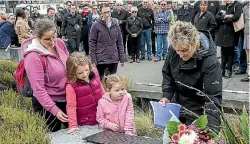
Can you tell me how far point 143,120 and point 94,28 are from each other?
1886mm

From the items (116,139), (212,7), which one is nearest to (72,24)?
(212,7)

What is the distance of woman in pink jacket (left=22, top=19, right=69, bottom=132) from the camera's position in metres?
3.98

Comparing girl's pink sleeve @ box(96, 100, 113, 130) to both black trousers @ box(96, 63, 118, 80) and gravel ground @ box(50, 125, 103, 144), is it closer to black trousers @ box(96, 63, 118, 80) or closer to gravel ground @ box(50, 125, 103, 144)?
gravel ground @ box(50, 125, 103, 144)

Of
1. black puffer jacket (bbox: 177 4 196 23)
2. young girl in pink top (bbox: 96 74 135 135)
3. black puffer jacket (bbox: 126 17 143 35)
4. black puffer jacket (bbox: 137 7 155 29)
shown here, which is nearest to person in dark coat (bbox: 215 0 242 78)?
black puffer jacket (bbox: 177 4 196 23)

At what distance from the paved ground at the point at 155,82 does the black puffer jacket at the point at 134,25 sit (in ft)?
2.79

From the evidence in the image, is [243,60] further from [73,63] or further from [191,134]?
[191,134]

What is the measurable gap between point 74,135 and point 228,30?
4799 millimetres

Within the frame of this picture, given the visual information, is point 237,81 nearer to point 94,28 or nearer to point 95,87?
point 94,28

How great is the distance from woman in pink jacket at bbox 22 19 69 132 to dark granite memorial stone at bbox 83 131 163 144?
0.50 metres

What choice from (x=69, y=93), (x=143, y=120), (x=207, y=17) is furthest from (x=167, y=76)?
(x=207, y=17)

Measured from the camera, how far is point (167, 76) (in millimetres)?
3643

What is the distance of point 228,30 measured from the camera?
7.82 meters

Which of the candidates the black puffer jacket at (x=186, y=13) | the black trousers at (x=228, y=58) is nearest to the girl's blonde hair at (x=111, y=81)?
the black trousers at (x=228, y=58)

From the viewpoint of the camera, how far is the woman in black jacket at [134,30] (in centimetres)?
1122
